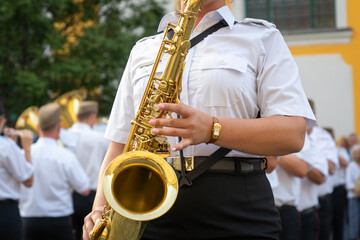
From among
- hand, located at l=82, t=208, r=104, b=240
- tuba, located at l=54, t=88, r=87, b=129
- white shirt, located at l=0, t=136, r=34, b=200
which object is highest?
hand, located at l=82, t=208, r=104, b=240

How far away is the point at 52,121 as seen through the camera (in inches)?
274

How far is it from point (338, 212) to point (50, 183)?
600cm

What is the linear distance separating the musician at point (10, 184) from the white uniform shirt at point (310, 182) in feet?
9.63

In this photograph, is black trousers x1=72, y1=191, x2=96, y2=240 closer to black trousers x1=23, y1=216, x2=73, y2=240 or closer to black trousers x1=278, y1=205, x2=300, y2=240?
black trousers x1=23, y1=216, x2=73, y2=240

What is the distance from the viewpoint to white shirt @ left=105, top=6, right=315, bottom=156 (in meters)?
2.40

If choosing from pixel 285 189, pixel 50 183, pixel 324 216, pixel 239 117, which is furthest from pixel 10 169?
pixel 324 216

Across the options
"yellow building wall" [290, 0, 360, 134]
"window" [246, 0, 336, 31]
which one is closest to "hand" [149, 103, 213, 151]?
"yellow building wall" [290, 0, 360, 134]

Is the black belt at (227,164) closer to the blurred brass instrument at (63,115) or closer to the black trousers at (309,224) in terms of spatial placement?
the black trousers at (309,224)

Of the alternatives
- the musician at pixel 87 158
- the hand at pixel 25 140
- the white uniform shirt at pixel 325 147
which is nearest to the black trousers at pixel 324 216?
the white uniform shirt at pixel 325 147

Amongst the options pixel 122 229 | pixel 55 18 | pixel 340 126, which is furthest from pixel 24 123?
pixel 340 126

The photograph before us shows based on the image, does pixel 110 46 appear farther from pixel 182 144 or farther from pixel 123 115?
pixel 182 144

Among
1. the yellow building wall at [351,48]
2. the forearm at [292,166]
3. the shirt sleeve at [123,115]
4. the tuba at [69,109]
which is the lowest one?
the yellow building wall at [351,48]

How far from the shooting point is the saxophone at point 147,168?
2.22m

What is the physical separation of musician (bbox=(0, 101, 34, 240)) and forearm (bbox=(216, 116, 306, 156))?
12.7 feet
